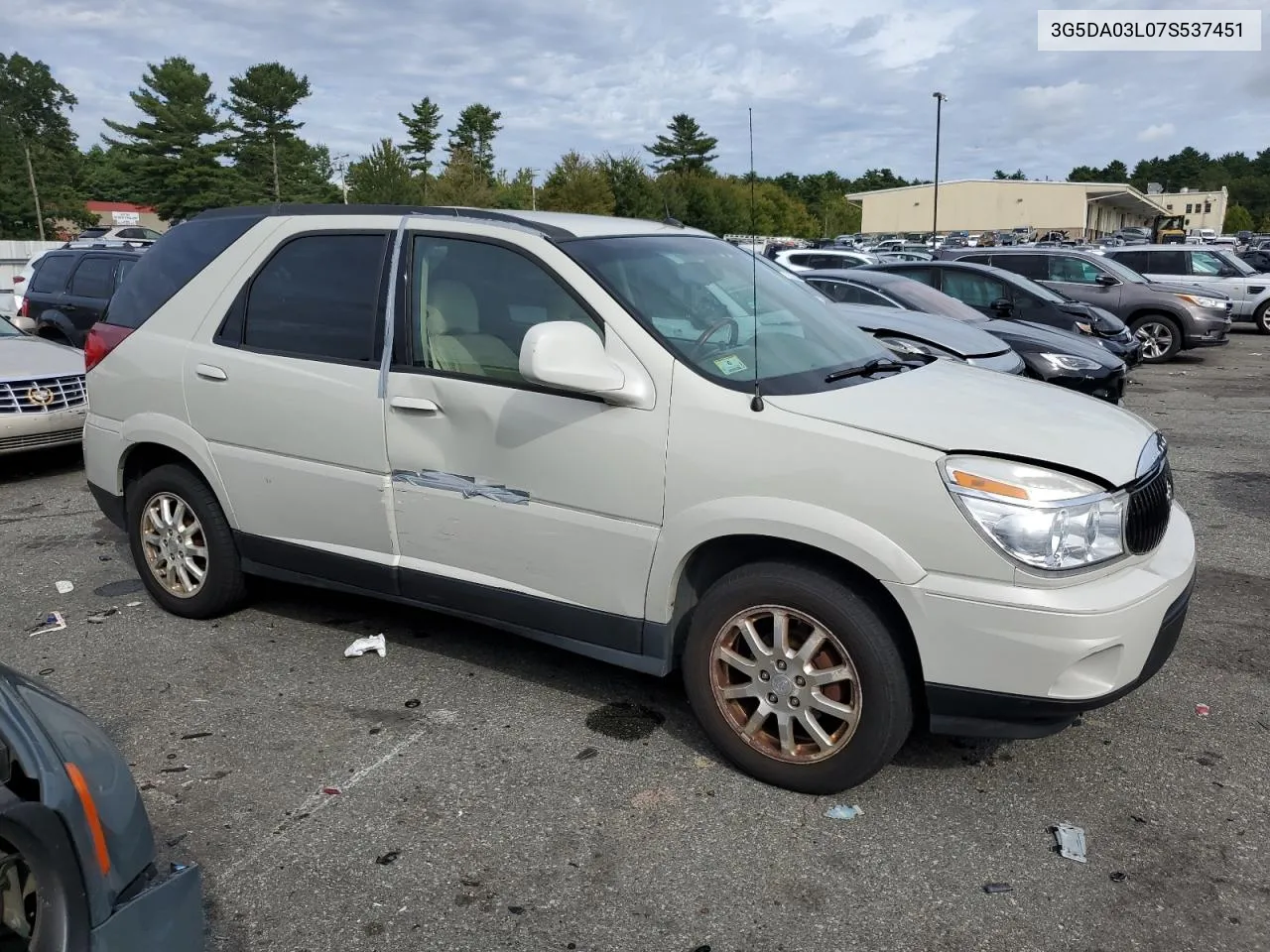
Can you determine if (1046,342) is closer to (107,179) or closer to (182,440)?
(182,440)

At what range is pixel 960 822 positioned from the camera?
10.6ft

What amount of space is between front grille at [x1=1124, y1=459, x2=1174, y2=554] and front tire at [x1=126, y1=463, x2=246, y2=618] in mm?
3708

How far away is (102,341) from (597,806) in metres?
3.41

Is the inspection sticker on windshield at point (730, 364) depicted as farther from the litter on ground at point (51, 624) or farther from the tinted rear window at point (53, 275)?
the tinted rear window at point (53, 275)

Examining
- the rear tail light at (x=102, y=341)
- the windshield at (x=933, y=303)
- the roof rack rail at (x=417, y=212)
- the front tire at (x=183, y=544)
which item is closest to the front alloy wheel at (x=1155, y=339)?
the windshield at (x=933, y=303)

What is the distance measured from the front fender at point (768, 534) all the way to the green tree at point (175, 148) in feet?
233

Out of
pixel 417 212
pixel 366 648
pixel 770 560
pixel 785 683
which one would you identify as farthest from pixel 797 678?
pixel 417 212

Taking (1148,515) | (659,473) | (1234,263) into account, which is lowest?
(1148,515)

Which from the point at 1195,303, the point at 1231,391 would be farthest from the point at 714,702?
the point at 1195,303

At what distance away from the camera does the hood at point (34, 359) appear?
8.03 m

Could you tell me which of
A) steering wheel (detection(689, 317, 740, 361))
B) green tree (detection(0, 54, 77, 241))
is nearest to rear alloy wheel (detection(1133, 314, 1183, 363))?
steering wheel (detection(689, 317, 740, 361))

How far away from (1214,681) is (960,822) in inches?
67.2

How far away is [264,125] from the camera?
70.9 meters

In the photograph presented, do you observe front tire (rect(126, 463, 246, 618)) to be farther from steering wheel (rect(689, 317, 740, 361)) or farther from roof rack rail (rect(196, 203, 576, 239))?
steering wheel (rect(689, 317, 740, 361))
